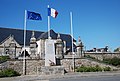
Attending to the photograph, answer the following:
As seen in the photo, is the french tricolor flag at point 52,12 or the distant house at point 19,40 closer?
the french tricolor flag at point 52,12

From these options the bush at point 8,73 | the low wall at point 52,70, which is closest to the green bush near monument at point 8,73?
the bush at point 8,73

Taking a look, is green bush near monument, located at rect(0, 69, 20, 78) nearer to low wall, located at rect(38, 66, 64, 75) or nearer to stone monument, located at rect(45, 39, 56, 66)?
low wall, located at rect(38, 66, 64, 75)

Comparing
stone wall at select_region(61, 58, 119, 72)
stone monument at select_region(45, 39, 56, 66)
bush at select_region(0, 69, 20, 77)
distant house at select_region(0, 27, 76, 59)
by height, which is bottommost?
bush at select_region(0, 69, 20, 77)

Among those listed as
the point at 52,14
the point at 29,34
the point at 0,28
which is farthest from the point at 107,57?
the point at 0,28

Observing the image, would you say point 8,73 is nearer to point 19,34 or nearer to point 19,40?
point 19,40

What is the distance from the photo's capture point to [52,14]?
91.9 feet

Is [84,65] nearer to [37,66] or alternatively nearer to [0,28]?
[37,66]

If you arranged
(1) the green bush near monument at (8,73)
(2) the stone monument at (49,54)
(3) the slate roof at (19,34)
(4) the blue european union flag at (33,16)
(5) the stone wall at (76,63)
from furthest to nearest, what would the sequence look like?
(3) the slate roof at (19,34) < (5) the stone wall at (76,63) < (4) the blue european union flag at (33,16) < (2) the stone monument at (49,54) < (1) the green bush near monument at (8,73)

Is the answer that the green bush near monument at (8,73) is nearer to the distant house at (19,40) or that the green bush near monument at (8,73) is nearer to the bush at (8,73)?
the bush at (8,73)

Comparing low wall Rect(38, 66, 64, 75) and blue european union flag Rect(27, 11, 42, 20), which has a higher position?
blue european union flag Rect(27, 11, 42, 20)

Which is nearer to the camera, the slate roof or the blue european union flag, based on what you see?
the blue european union flag

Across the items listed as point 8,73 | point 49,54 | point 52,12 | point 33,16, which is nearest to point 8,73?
point 8,73

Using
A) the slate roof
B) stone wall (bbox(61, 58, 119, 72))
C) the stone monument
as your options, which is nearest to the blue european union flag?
the stone monument

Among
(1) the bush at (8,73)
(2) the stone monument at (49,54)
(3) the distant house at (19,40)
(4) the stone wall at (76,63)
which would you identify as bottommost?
(1) the bush at (8,73)
